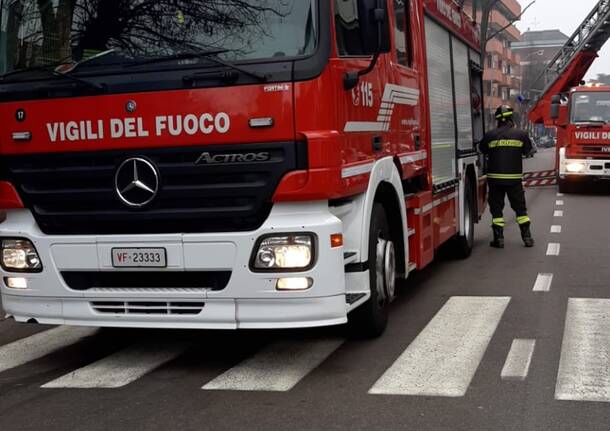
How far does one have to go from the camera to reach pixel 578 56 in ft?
81.1

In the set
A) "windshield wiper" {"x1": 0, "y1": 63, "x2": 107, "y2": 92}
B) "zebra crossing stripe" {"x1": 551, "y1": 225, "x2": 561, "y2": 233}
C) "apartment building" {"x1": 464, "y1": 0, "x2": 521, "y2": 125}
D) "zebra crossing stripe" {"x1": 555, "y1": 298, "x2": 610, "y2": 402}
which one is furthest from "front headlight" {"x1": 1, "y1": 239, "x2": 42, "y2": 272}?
"apartment building" {"x1": 464, "y1": 0, "x2": 521, "y2": 125}

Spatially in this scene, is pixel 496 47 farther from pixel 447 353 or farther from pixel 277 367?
pixel 277 367

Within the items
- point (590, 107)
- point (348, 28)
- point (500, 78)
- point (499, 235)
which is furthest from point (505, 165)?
point (500, 78)

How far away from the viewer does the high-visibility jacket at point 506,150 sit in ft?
36.5

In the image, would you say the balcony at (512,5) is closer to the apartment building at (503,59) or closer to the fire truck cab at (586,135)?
the apartment building at (503,59)

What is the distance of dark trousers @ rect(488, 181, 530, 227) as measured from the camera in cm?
1137

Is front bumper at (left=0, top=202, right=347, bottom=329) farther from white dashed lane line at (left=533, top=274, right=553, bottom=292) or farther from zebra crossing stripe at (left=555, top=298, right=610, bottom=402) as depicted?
white dashed lane line at (left=533, top=274, right=553, bottom=292)

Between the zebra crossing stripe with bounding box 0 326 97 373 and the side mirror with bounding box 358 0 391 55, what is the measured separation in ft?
10.9

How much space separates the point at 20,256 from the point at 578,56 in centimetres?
2224

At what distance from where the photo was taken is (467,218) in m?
10.6

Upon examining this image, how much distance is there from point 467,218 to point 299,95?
6.09 meters

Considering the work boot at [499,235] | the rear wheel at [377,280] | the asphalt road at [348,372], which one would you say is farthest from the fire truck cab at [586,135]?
the rear wheel at [377,280]

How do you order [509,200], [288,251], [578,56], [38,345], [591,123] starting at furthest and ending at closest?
[578,56] < [591,123] < [509,200] < [38,345] < [288,251]

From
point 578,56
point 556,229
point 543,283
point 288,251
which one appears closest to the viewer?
point 288,251
